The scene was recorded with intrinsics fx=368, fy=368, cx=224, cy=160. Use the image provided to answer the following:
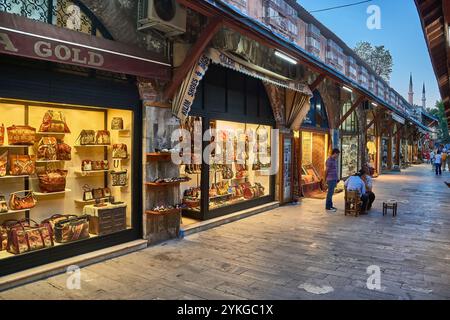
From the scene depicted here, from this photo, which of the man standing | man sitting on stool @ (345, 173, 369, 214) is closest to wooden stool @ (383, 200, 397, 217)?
man sitting on stool @ (345, 173, 369, 214)

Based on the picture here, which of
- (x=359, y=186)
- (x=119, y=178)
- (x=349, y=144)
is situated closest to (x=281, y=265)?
(x=119, y=178)

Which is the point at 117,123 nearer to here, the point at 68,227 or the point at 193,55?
the point at 193,55

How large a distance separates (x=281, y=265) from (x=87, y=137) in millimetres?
3957

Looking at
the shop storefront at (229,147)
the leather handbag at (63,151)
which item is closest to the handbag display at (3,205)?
the leather handbag at (63,151)

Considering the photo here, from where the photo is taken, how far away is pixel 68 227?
5762mm

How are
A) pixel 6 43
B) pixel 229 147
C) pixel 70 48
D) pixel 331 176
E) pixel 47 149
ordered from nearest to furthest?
pixel 6 43 < pixel 70 48 < pixel 47 149 < pixel 229 147 < pixel 331 176

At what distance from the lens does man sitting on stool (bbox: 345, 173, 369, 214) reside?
31.8 ft

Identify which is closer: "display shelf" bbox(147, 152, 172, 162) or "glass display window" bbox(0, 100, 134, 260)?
"glass display window" bbox(0, 100, 134, 260)

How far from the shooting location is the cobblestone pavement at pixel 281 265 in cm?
466

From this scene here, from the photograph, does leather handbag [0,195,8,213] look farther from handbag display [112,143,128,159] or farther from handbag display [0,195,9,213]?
handbag display [112,143,128,159]

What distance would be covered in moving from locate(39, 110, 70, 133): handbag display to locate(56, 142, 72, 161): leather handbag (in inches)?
9.4

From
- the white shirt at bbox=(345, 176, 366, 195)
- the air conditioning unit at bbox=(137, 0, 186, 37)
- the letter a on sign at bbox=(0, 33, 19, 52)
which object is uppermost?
the air conditioning unit at bbox=(137, 0, 186, 37)
